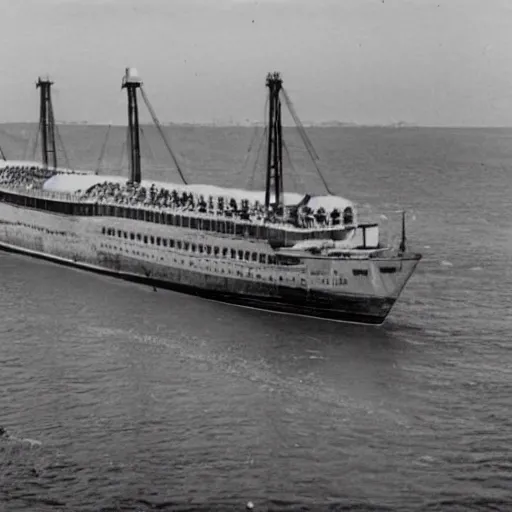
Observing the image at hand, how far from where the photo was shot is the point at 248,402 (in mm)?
37469

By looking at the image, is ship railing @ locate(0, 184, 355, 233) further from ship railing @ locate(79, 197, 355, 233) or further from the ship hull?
the ship hull

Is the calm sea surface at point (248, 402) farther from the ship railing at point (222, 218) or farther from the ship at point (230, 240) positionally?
the ship railing at point (222, 218)

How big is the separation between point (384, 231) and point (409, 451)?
5530 centimetres

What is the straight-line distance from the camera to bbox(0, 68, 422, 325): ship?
5069 centimetres

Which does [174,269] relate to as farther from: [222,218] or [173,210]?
[222,218]

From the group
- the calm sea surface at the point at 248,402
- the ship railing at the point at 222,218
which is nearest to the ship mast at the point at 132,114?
the ship railing at the point at 222,218

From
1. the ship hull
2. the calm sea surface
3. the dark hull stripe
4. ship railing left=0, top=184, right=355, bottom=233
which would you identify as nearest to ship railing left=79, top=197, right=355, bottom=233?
ship railing left=0, top=184, right=355, bottom=233

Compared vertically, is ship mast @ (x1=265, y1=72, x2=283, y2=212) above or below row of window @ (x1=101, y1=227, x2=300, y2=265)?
above

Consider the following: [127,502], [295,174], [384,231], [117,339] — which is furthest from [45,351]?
[295,174]

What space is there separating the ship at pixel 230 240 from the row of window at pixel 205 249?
80 mm

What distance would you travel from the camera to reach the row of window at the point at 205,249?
53.3m

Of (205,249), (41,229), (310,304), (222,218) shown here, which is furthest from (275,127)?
(41,229)

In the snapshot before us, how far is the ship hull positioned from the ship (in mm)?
75

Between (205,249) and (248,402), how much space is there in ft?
72.4
